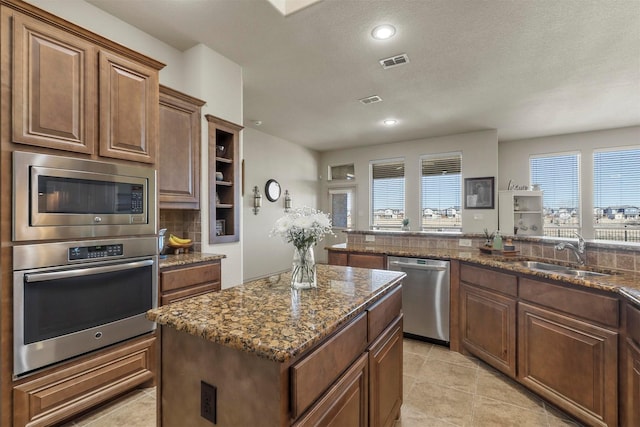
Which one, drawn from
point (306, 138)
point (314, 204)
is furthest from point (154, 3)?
point (314, 204)

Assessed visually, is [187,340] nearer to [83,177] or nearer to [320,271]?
[320,271]

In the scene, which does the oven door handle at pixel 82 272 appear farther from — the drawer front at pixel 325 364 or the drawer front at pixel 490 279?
the drawer front at pixel 490 279

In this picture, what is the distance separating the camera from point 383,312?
5.23 feet

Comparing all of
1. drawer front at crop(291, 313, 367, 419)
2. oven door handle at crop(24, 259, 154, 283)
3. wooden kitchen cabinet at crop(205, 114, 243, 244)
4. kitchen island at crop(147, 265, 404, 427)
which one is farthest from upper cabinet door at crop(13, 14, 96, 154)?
drawer front at crop(291, 313, 367, 419)

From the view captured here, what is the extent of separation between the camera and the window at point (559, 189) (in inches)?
236

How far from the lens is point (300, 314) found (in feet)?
3.78

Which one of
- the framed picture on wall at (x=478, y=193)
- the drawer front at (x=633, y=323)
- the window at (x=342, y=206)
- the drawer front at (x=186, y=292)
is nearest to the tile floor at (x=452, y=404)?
the drawer front at (x=186, y=292)

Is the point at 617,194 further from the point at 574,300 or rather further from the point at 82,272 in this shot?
the point at 82,272

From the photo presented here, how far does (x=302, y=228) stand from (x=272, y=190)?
4788 millimetres

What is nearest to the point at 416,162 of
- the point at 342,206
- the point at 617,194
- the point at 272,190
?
the point at 342,206

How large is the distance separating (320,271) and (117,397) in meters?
1.71

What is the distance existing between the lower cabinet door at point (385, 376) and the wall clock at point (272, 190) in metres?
4.52

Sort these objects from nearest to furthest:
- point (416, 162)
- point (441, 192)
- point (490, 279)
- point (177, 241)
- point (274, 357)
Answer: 1. point (274, 357)
2. point (490, 279)
3. point (177, 241)
4. point (441, 192)
5. point (416, 162)

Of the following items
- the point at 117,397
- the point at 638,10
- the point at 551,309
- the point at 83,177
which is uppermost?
the point at 638,10
